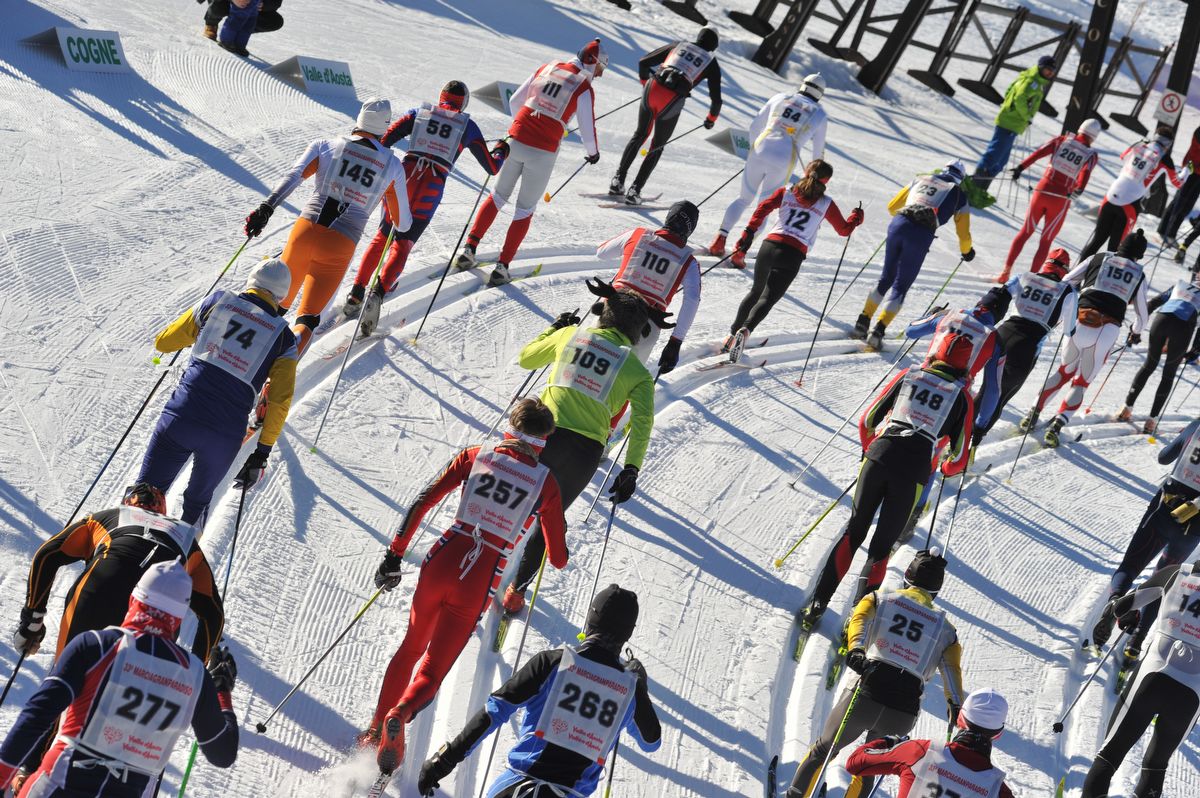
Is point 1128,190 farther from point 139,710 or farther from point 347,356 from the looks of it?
point 139,710

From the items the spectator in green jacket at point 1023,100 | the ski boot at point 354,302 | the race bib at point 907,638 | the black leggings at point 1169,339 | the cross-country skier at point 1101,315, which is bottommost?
the race bib at point 907,638

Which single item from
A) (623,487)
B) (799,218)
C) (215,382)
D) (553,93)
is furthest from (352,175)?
(799,218)

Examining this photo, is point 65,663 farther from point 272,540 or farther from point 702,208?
point 702,208

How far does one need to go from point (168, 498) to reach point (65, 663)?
2659mm

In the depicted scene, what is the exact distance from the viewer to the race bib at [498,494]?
17.5 ft

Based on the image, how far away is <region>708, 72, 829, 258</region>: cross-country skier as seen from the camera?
36.3 feet

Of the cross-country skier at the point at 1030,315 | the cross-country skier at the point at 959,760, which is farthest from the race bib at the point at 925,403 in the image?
the cross-country skier at the point at 1030,315

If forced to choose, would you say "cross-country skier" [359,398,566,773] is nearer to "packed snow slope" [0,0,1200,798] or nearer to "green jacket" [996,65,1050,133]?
"packed snow slope" [0,0,1200,798]

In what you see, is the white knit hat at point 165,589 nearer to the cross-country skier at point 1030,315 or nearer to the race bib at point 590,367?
the race bib at point 590,367

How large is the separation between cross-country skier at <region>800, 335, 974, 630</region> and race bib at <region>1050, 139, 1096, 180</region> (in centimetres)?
656

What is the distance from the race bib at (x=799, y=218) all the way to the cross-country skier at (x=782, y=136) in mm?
1508

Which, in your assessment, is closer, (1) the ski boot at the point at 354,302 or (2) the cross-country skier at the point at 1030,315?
(1) the ski boot at the point at 354,302

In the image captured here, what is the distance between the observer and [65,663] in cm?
397

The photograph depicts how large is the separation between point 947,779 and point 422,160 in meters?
5.31
